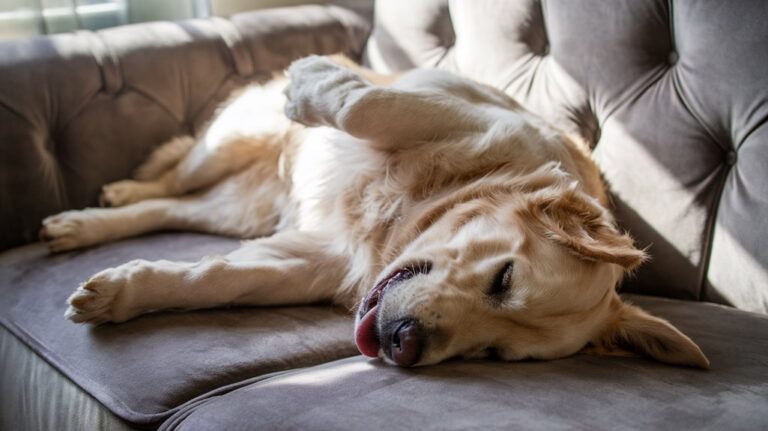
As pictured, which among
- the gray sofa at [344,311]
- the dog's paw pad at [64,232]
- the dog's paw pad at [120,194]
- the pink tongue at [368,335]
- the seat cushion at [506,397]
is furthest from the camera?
the dog's paw pad at [120,194]

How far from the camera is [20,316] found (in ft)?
6.55

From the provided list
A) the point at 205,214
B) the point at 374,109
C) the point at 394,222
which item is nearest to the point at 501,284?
the point at 394,222

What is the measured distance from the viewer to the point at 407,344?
5.37 feet

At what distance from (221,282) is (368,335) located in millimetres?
445

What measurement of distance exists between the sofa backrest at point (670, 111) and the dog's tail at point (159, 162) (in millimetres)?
1200

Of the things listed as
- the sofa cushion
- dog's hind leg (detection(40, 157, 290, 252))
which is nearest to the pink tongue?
the sofa cushion

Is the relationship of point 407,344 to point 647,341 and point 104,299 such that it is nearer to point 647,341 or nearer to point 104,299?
point 647,341

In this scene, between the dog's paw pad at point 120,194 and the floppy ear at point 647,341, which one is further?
the dog's paw pad at point 120,194

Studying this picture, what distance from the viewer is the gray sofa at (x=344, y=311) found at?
5.01ft

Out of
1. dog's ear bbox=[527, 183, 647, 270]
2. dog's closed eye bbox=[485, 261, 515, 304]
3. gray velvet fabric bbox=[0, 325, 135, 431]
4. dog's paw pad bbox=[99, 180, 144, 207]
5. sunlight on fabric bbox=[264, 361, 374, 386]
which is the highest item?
dog's ear bbox=[527, 183, 647, 270]

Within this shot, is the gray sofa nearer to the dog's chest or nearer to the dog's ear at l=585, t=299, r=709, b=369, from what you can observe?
the dog's ear at l=585, t=299, r=709, b=369

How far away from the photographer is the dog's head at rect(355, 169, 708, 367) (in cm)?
167

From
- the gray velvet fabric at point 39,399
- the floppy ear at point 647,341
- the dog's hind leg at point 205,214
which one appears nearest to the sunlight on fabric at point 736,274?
the floppy ear at point 647,341

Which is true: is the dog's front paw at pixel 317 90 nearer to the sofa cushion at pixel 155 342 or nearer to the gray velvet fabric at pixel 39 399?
the sofa cushion at pixel 155 342
